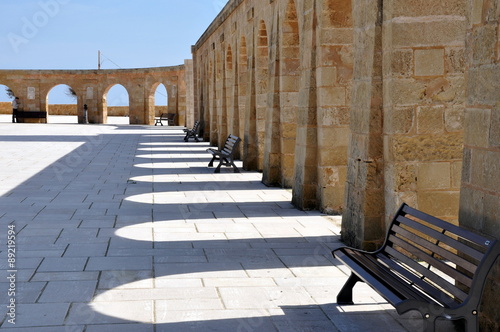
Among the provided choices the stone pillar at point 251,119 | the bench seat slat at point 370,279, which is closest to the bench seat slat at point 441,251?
the bench seat slat at point 370,279

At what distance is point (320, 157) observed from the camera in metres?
7.75

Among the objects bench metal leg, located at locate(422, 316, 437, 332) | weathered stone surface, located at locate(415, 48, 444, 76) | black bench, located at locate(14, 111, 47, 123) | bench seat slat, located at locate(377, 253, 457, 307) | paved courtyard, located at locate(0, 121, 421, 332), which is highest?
weathered stone surface, located at locate(415, 48, 444, 76)

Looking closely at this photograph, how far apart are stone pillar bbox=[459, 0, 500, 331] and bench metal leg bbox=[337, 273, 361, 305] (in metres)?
0.81

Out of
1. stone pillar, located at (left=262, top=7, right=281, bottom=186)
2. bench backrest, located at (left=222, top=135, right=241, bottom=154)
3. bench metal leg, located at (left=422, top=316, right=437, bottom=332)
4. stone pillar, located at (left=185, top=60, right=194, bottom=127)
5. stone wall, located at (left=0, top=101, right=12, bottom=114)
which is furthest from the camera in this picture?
stone wall, located at (left=0, top=101, right=12, bottom=114)

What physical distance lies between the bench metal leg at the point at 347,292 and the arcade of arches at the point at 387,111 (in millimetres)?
804

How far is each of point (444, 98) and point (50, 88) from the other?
110 ft

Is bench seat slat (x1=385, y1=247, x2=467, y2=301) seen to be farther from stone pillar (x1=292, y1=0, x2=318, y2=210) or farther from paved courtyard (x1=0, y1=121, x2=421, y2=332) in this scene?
stone pillar (x1=292, y1=0, x2=318, y2=210)

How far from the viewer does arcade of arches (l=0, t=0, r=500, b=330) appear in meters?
3.60

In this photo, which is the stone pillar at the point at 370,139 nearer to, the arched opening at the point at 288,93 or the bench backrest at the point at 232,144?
the arched opening at the point at 288,93

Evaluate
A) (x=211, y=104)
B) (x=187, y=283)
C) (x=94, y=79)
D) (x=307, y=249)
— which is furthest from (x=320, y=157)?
(x=94, y=79)

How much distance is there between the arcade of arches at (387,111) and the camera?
3.60m

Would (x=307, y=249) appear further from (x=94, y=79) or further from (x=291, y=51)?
(x=94, y=79)

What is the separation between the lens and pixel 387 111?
557 centimetres

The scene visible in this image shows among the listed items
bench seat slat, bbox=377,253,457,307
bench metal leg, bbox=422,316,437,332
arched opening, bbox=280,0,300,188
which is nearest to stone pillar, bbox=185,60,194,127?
arched opening, bbox=280,0,300,188
